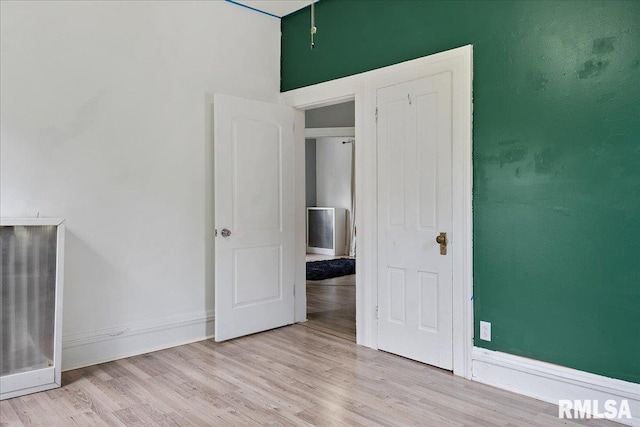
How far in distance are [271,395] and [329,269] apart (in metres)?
4.94

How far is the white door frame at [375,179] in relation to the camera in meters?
3.09

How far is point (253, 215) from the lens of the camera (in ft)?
13.4

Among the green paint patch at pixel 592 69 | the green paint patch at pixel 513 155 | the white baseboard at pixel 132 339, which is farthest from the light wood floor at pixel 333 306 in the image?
the green paint patch at pixel 592 69

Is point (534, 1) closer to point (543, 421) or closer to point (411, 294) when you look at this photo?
point (411, 294)

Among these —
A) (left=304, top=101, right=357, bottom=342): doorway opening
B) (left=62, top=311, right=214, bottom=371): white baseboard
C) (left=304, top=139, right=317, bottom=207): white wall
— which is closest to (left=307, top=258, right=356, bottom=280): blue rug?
(left=304, top=101, right=357, bottom=342): doorway opening

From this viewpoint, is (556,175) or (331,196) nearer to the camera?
(556,175)

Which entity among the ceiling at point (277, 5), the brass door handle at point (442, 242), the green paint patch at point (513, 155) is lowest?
the brass door handle at point (442, 242)

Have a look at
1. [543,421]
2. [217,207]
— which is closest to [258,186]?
[217,207]

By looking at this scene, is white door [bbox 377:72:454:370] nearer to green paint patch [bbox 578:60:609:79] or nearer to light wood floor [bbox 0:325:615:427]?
light wood floor [bbox 0:325:615:427]

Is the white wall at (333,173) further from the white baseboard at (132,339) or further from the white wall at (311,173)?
the white baseboard at (132,339)

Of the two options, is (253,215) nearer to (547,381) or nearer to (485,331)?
(485,331)

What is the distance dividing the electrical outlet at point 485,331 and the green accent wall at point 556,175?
38mm

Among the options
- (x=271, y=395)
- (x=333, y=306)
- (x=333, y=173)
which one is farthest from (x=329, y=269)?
(x=271, y=395)

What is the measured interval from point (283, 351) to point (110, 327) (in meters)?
1.27
